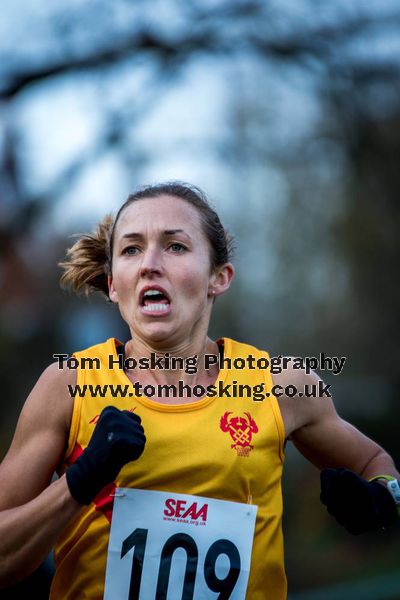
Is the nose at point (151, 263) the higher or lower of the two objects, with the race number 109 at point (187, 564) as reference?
higher

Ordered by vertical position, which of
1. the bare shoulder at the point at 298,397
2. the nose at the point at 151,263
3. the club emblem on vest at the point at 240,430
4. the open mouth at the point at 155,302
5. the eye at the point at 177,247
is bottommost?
the club emblem on vest at the point at 240,430

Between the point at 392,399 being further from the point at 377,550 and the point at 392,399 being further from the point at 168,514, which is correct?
the point at 168,514

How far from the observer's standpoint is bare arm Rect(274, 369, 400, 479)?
10.5 feet

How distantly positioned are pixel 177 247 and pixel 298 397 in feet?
2.36

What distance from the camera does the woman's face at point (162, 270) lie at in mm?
3082

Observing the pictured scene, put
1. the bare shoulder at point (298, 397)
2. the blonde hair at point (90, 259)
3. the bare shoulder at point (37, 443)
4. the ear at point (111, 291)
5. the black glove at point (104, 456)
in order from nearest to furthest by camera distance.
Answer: the black glove at point (104, 456), the bare shoulder at point (37, 443), the bare shoulder at point (298, 397), the ear at point (111, 291), the blonde hair at point (90, 259)

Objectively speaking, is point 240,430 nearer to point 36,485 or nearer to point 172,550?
point 172,550

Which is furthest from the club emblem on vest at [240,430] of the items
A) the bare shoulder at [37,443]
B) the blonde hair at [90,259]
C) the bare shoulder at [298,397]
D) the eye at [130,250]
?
the blonde hair at [90,259]

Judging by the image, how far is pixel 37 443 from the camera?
290 centimetres

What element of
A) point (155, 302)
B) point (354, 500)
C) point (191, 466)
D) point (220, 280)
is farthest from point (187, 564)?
point (220, 280)

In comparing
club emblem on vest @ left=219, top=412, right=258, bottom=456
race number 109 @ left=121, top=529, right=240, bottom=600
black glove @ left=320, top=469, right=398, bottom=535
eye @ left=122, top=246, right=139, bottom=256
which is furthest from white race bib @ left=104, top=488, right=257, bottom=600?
eye @ left=122, top=246, right=139, bottom=256

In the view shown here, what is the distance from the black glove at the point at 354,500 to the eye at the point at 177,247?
956 millimetres

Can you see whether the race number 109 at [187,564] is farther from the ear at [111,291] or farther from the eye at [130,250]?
the eye at [130,250]

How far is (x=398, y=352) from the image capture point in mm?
12453
